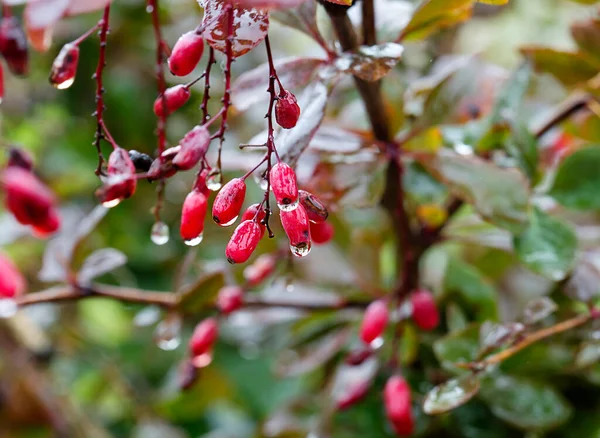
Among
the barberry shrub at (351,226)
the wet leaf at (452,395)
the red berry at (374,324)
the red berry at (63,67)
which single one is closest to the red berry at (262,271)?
the barberry shrub at (351,226)

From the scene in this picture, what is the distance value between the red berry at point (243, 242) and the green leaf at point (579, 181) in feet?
1.31

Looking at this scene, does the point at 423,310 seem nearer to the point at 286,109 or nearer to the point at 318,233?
the point at 318,233

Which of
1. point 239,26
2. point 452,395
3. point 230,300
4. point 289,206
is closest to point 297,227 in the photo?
point 289,206

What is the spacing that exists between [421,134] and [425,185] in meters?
0.06

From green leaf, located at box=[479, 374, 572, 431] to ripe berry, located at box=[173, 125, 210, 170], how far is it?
42cm

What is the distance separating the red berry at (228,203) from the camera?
1.35ft

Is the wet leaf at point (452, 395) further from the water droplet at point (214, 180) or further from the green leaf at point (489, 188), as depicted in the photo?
the water droplet at point (214, 180)

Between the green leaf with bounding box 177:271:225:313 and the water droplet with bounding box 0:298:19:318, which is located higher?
the water droplet with bounding box 0:298:19:318

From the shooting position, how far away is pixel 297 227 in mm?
392

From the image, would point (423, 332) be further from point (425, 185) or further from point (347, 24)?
point (347, 24)

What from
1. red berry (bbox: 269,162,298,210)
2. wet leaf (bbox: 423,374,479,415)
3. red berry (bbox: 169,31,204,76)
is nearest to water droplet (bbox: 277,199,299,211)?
red berry (bbox: 269,162,298,210)

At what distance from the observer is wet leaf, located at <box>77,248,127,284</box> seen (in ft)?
2.17

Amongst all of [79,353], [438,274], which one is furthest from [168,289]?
[438,274]

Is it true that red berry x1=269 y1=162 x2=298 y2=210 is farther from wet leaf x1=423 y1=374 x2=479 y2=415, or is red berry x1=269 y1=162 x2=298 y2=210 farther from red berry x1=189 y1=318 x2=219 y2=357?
red berry x1=189 y1=318 x2=219 y2=357
